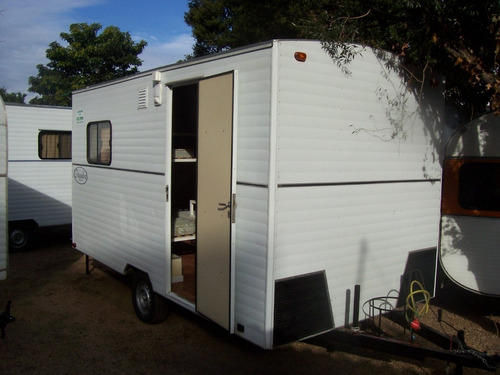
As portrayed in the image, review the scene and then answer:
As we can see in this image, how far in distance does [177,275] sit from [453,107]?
3629mm

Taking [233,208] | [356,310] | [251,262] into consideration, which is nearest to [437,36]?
[233,208]

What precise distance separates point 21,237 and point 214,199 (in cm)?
671

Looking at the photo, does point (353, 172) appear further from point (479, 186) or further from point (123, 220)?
point (123, 220)

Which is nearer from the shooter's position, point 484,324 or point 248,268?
point 248,268

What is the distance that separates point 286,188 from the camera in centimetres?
352

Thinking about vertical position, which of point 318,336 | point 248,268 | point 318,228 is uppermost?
point 318,228

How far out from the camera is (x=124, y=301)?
6.22 m

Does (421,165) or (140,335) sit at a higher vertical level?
(421,165)

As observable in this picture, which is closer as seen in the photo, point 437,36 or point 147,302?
point 437,36

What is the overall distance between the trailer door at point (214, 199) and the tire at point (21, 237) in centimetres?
627

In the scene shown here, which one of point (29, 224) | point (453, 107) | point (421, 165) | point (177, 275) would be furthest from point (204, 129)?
point (29, 224)

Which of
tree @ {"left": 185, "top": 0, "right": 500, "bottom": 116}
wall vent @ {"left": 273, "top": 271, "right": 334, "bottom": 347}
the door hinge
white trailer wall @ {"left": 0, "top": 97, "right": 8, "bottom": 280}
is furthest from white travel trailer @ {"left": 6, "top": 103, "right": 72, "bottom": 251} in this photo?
wall vent @ {"left": 273, "top": 271, "right": 334, "bottom": 347}

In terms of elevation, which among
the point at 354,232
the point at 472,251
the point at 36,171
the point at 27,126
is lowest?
the point at 472,251

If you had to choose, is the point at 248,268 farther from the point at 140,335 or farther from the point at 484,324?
the point at 484,324
